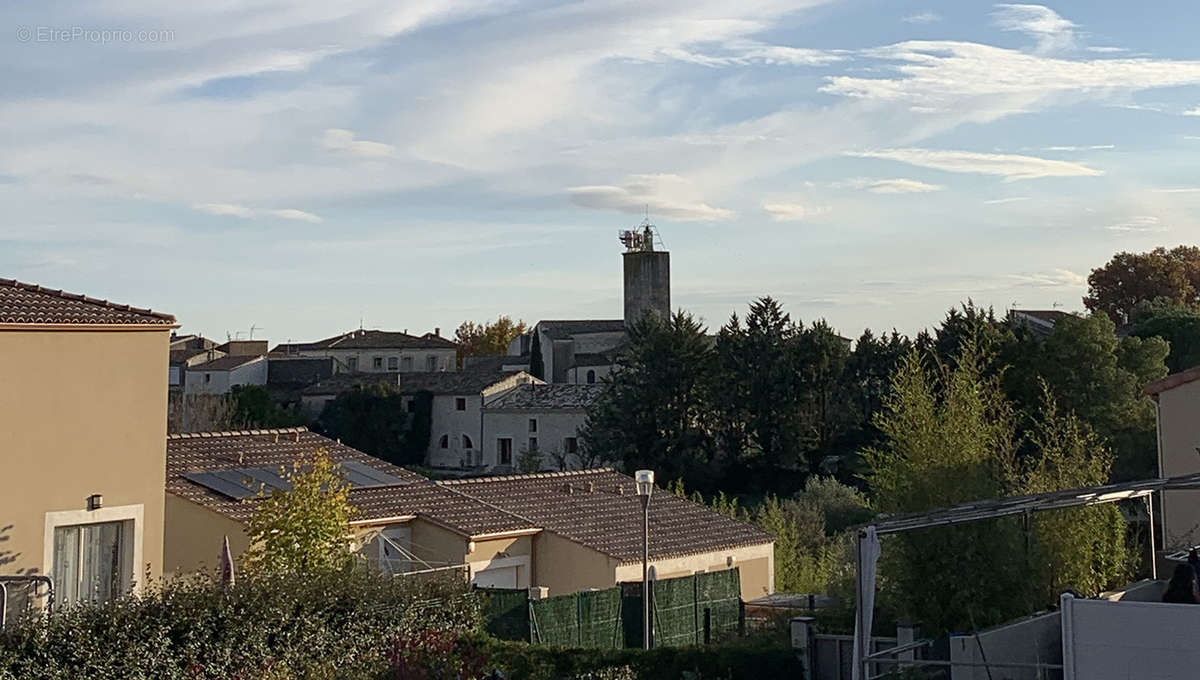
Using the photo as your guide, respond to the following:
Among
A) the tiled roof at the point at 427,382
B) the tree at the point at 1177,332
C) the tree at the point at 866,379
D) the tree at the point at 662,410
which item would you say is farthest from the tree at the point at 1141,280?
the tiled roof at the point at 427,382

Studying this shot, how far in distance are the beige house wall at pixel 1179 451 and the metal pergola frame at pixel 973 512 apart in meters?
4.93

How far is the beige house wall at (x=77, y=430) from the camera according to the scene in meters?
14.1

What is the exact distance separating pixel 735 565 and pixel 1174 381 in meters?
9.47

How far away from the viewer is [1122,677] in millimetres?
12195

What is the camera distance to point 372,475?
79.3 ft

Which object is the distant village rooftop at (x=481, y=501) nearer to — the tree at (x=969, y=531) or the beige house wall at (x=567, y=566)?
the beige house wall at (x=567, y=566)

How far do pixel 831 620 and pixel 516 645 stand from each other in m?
3.94

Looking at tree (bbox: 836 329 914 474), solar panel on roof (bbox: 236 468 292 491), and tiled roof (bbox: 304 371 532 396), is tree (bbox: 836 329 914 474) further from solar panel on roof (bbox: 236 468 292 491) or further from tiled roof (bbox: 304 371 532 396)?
solar panel on roof (bbox: 236 468 292 491)

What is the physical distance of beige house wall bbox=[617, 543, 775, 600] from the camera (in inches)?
924

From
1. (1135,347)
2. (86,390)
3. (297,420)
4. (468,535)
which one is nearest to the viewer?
(86,390)

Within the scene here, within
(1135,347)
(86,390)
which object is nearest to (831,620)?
(86,390)

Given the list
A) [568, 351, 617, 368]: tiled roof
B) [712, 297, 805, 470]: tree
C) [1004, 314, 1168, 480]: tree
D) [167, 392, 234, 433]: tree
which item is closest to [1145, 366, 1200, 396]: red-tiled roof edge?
[1004, 314, 1168, 480]: tree

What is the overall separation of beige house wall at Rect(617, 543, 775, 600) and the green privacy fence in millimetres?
2119

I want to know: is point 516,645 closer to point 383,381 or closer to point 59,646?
point 59,646
